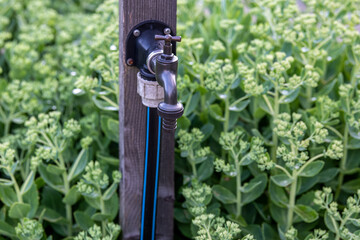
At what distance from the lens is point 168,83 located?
132 cm

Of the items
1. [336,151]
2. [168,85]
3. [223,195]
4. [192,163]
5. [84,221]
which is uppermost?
[168,85]

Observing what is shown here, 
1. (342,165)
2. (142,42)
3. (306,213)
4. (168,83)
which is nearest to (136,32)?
(142,42)

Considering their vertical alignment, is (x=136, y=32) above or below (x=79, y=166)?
above

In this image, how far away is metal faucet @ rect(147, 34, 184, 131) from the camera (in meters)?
1.29

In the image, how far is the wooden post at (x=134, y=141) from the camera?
1.51 m

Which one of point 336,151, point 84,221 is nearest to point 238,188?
point 336,151

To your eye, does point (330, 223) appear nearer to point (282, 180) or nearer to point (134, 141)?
point (282, 180)

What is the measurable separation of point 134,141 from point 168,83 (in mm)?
433

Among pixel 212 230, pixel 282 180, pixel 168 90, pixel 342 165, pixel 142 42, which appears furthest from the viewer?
pixel 342 165

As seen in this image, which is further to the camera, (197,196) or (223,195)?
(223,195)

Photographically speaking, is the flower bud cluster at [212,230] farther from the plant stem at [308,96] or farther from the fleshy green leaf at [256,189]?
the plant stem at [308,96]

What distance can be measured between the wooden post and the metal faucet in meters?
0.20

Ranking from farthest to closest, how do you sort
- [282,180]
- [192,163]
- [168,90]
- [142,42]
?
[192,163]
[282,180]
[142,42]
[168,90]

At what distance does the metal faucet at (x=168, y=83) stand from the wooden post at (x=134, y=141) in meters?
0.20
